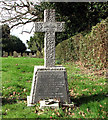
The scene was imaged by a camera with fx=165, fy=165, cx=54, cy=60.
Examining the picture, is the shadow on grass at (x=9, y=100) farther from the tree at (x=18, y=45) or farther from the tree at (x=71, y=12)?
the tree at (x=18, y=45)

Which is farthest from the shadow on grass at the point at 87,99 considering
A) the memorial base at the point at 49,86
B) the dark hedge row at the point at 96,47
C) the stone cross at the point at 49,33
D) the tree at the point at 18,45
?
the tree at the point at 18,45

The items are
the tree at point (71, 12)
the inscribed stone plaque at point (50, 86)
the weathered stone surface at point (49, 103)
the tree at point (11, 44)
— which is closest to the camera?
the weathered stone surface at point (49, 103)

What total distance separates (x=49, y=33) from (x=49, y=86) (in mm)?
1521

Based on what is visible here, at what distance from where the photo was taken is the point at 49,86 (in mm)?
4582

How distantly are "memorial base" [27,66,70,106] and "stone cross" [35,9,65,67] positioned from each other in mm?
326

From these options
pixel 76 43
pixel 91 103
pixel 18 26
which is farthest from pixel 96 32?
pixel 18 26

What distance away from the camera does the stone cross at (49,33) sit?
477 centimetres

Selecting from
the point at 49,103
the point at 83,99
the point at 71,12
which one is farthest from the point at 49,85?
the point at 71,12

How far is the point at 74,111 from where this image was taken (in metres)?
4.18

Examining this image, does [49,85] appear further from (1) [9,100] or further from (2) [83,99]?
(1) [9,100]

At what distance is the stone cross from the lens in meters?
4.77

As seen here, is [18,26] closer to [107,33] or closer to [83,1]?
[83,1]

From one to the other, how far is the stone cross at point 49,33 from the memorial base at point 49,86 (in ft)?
1.07

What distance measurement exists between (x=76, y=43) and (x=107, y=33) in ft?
18.0
